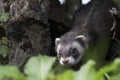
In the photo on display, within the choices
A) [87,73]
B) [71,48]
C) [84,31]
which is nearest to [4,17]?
[71,48]

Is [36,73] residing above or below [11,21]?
below

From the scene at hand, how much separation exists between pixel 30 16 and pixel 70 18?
1.59 metres

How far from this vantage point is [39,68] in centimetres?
112

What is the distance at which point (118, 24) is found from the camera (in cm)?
415

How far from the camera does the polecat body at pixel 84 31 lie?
15.8 feet

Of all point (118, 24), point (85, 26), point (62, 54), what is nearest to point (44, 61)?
point (118, 24)

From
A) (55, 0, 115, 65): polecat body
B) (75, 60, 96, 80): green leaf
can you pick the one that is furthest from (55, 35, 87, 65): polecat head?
(75, 60, 96, 80): green leaf

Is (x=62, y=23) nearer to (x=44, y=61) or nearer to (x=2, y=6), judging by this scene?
(x=2, y=6)

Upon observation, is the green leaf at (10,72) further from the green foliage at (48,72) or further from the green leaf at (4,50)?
the green leaf at (4,50)

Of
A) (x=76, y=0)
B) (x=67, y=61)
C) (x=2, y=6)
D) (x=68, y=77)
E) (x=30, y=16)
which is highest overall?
(x=76, y=0)

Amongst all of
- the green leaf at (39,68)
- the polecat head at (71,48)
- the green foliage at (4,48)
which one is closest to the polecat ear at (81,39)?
the polecat head at (71,48)

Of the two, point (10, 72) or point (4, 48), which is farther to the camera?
point (4, 48)

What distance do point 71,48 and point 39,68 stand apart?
3.73m

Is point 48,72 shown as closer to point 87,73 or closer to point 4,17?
point 87,73
